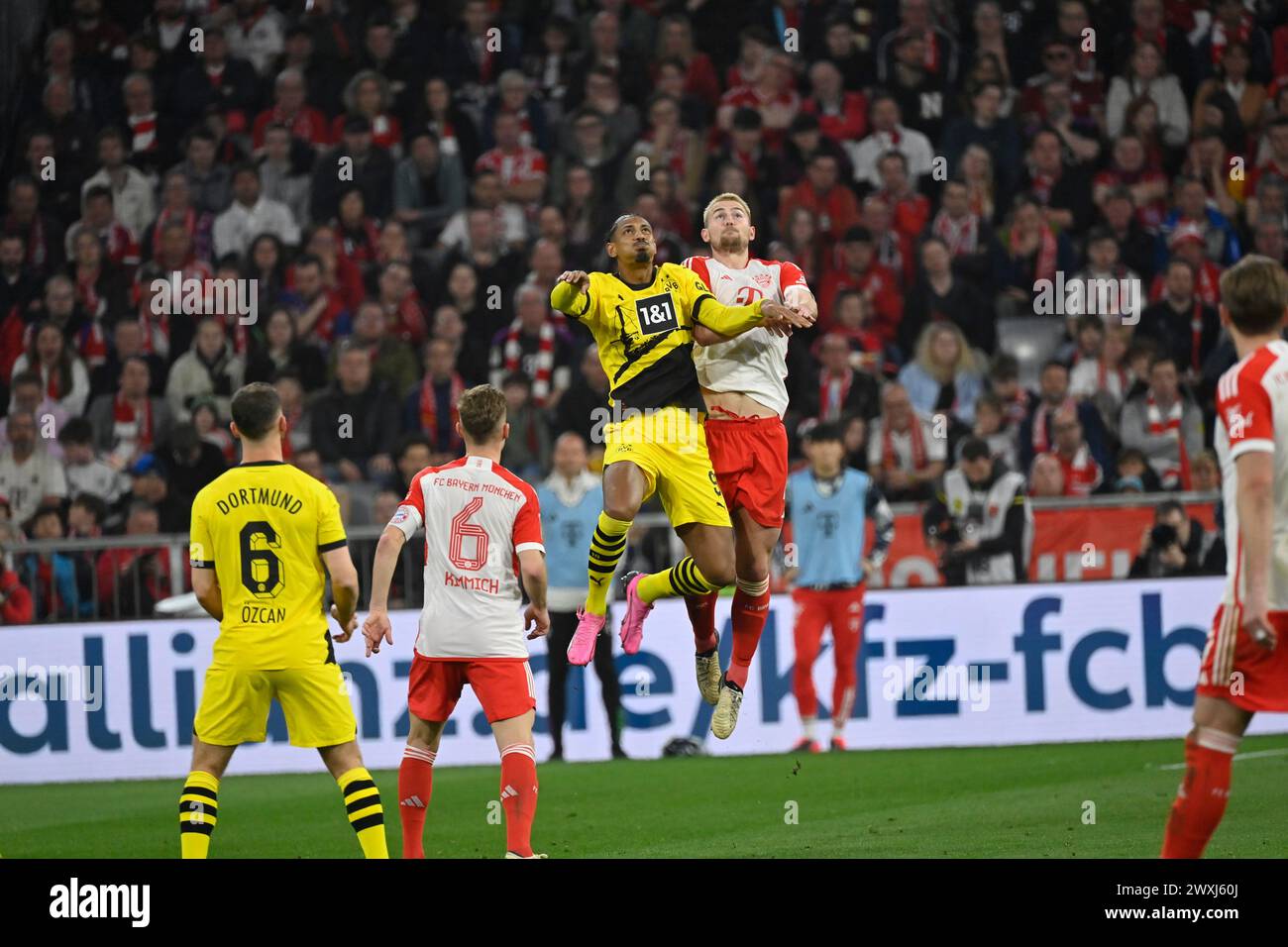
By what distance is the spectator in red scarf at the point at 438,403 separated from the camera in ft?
49.1

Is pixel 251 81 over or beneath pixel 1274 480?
over

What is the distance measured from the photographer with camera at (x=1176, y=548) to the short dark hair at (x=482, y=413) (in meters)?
7.29

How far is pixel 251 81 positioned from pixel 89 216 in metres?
2.26

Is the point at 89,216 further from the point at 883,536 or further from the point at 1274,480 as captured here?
the point at 1274,480

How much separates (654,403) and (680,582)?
3.02ft

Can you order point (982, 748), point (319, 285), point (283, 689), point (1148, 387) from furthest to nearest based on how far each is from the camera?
1. point (319, 285)
2. point (1148, 387)
3. point (982, 748)
4. point (283, 689)

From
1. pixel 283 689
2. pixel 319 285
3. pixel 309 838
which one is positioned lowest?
pixel 309 838

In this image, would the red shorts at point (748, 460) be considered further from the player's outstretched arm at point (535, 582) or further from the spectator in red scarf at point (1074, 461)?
the spectator in red scarf at point (1074, 461)

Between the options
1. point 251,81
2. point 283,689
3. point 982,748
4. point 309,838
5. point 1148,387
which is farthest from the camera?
point 251,81

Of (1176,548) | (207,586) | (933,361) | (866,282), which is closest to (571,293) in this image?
(207,586)

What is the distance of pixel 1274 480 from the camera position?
608cm

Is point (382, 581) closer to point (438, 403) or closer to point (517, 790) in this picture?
point (517, 790)

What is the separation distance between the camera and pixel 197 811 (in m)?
7.43
